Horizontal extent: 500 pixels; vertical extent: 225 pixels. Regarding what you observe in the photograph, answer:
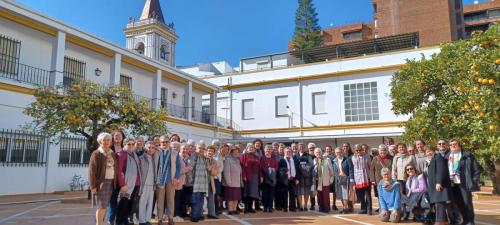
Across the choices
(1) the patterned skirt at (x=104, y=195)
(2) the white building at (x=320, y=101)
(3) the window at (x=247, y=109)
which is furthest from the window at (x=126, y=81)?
(1) the patterned skirt at (x=104, y=195)

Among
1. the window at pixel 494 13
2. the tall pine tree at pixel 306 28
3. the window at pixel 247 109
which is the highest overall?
the window at pixel 494 13

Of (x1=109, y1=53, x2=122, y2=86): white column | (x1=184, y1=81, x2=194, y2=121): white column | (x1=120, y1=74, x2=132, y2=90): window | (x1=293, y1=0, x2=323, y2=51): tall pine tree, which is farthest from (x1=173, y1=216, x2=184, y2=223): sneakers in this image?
(x1=293, y1=0, x2=323, y2=51): tall pine tree

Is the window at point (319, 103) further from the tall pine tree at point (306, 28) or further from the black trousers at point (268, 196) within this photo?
the tall pine tree at point (306, 28)

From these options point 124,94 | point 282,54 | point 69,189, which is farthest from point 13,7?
point 282,54

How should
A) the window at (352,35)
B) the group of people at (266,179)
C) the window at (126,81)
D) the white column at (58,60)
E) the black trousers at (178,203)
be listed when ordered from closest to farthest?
the group of people at (266,179) → the black trousers at (178,203) → the white column at (58,60) → the window at (126,81) → the window at (352,35)

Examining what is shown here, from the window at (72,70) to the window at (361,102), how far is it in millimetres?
15628

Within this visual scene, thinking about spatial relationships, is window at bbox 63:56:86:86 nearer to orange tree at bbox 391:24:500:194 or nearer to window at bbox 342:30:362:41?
orange tree at bbox 391:24:500:194

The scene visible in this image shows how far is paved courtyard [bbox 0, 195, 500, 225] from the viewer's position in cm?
811

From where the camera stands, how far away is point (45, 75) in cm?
1609

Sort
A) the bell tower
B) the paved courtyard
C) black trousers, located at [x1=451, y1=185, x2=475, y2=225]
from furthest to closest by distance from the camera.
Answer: the bell tower, the paved courtyard, black trousers, located at [x1=451, y1=185, x2=475, y2=225]

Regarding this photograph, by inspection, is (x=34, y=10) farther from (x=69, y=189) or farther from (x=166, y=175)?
(x=166, y=175)

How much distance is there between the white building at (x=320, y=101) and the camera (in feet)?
79.5

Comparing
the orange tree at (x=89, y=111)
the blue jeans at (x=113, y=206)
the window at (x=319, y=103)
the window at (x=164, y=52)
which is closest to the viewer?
the blue jeans at (x=113, y=206)

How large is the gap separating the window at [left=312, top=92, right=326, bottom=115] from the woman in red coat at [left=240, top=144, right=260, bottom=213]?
16.8 m
